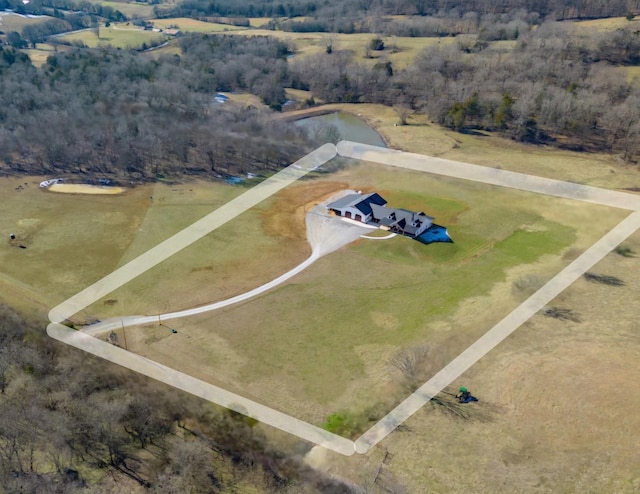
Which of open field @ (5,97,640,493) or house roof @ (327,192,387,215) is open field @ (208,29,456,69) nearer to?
house roof @ (327,192,387,215)

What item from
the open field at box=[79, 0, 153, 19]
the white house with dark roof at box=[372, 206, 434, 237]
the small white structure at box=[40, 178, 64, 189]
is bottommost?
the small white structure at box=[40, 178, 64, 189]

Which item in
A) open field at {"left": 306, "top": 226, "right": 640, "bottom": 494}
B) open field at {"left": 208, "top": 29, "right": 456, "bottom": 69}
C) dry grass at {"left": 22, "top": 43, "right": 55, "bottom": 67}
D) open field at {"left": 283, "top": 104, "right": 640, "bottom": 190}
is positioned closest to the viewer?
open field at {"left": 306, "top": 226, "right": 640, "bottom": 494}

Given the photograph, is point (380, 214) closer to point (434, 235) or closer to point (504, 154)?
point (434, 235)

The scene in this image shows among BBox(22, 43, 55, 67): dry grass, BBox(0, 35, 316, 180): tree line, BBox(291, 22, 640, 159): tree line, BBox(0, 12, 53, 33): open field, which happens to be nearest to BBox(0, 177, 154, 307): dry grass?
BBox(0, 35, 316, 180): tree line

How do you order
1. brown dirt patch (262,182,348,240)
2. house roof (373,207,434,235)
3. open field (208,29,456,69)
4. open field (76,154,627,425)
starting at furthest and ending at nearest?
open field (208,29,456,69) → brown dirt patch (262,182,348,240) → house roof (373,207,434,235) → open field (76,154,627,425)

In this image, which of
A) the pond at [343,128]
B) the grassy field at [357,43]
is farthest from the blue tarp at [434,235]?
the grassy field at [357,43]

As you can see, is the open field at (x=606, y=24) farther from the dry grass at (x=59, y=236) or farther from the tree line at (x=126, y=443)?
the tree line at (x=126, y=443)
